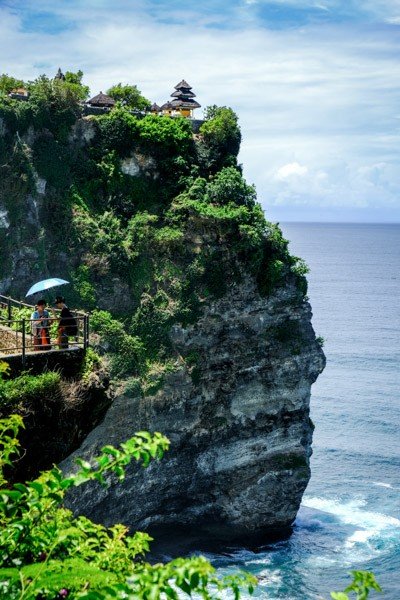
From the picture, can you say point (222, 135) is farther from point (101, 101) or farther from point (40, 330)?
point (40, 330)

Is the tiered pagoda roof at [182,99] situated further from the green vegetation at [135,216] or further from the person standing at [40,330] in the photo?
the person standing at [40,330]

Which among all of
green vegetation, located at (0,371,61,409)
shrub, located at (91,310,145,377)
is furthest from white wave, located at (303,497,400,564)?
green vegetation, located at (0,371,61,409)

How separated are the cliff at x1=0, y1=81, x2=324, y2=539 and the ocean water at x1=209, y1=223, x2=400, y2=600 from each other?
2.58m

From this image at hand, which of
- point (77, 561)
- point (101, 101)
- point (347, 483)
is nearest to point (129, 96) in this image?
point (101, 101)

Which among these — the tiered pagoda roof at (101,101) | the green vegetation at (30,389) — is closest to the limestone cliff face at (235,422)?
the tiered pagoda roof at (101,101)

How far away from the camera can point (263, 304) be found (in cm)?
3662

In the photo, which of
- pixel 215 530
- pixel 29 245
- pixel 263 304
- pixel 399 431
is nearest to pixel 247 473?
pixel 215 530

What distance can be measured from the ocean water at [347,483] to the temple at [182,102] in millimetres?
23308

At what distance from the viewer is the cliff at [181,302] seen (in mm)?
35312

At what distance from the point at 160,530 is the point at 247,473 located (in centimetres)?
493

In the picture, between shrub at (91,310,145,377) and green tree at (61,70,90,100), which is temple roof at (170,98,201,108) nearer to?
green tree at (61,70,90,100)

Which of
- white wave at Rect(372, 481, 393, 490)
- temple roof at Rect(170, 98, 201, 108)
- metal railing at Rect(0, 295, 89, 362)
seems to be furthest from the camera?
temple roof at Rect(170, 98, 201, 108)

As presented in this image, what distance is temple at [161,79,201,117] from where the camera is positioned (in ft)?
151

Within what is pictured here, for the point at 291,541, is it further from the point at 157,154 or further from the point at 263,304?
the point at 157,154
